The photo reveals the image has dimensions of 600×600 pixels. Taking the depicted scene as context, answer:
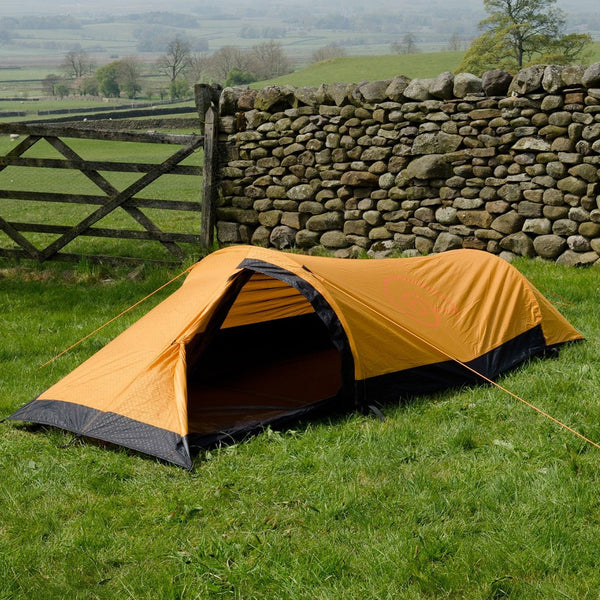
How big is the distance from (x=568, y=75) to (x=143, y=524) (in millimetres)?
6753

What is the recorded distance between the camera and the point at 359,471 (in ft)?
12.9

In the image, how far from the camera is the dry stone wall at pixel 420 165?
26.6 ft

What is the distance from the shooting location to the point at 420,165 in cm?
880

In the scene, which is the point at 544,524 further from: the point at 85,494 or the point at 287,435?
the point at 85,494

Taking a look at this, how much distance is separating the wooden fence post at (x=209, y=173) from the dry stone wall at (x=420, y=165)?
0.22 meters

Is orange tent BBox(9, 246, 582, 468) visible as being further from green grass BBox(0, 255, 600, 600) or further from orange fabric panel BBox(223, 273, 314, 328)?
green grass BBox(0, 255, 600, 600)

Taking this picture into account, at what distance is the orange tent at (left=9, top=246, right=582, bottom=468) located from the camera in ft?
14.5

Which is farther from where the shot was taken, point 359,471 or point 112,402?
point 112,402

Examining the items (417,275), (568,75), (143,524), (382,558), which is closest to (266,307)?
(417,275)

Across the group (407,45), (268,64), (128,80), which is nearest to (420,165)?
(268,64)

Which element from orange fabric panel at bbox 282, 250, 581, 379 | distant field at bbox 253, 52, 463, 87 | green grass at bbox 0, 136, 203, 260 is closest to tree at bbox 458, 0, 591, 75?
distant field at bbox 253, 52, 463, 87

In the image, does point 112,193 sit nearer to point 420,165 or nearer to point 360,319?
point 420,165

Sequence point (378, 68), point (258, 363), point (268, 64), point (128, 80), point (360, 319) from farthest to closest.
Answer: point (268, 64) < point (128, 80) < point (378, 68) < point (258, 363) < point (360, 319)

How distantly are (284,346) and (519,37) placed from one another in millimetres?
48683
